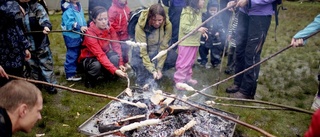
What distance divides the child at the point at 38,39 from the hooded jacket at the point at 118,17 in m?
1.57

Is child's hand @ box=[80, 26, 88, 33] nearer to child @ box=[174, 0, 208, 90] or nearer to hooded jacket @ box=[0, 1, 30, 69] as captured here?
hooded jacket @ box=[0, 1, 30, 69]

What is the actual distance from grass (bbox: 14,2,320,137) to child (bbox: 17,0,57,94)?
1.62 feet

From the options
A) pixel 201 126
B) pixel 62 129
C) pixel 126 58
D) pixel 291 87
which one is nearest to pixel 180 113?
pixel 201 126

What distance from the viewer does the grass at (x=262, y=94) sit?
15.9ft

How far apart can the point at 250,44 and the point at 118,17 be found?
2.95m

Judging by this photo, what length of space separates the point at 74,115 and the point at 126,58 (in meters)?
2.25

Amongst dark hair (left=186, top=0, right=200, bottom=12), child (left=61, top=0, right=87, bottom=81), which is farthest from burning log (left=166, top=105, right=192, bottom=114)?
child (left=61, top=0, right=87, bottom=81)

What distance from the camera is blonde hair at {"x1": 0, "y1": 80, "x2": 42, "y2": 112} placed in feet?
8.39

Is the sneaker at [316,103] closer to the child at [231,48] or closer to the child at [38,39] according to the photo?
the child at [231,48]

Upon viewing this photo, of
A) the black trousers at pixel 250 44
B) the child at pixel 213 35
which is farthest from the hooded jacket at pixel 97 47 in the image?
the black trousers at pixel 250 44

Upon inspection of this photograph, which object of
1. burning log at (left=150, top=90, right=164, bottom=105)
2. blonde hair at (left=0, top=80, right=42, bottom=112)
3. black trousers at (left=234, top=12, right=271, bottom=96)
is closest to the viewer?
blonde hair at (left=0, top=80, right=42, bottom=112)

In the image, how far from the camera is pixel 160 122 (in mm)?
4242

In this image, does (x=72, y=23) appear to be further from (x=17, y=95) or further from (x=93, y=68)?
(x=17, y=95)

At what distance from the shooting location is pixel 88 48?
5914mm
